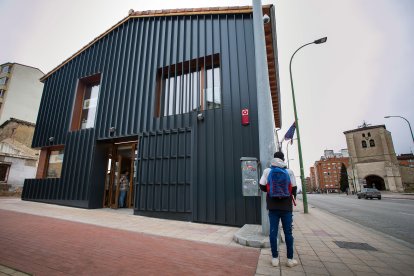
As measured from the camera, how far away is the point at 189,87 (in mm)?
8992

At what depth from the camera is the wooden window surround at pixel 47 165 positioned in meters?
12.0

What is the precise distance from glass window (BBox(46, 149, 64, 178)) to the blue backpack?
1229 centimetres

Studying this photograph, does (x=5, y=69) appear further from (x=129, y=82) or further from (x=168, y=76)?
(x=168, y=76)

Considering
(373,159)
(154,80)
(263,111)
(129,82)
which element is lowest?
(263,111)

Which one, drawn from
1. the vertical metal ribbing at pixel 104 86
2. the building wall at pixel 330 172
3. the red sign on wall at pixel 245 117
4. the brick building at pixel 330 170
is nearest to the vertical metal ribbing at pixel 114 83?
the vertical metal ribbing at pixel 104 86

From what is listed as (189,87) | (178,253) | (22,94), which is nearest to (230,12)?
(189,87)

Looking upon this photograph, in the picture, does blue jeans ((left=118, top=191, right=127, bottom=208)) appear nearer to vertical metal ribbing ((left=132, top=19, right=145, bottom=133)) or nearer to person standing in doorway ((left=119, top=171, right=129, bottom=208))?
person standing in doorway ((left=119, top=171, right=129, bottom=208))

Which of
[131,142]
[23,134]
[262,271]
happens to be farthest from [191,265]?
[23,134]

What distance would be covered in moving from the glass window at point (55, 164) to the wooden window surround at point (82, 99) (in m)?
1.89

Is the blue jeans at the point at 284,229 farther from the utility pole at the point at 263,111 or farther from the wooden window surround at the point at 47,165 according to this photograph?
the wooden window surround at the point at 47,165

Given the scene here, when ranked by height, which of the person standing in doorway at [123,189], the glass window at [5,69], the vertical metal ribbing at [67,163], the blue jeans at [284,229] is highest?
the glass window at [5,69]

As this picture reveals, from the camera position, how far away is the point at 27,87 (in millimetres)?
35781

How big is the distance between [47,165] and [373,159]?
6378cm

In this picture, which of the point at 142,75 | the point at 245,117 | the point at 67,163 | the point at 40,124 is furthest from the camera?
the point at 40,124
